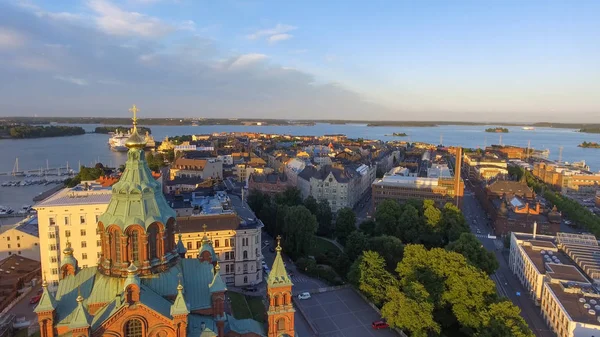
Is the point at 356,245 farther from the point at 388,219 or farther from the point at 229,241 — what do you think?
the point at 229,241

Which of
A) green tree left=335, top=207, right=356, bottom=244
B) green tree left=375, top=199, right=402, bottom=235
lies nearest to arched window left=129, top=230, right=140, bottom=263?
green tree left=335, top=207, right=356, bottom=244

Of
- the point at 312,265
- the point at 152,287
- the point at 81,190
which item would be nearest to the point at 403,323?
the point at 312,265

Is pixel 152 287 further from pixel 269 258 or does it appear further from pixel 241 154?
pixel 241 154

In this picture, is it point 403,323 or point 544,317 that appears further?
point 544,317

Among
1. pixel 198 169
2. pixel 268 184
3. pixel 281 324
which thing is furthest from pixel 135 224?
pixel 198 169

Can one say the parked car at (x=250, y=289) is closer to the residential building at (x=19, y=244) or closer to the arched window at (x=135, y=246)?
the arched window at (x=135, y=246)
